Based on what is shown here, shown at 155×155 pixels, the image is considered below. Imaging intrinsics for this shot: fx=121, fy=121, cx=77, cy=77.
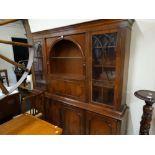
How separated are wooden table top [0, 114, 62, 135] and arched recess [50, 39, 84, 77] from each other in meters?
1.06

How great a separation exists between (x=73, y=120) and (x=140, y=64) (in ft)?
4.59

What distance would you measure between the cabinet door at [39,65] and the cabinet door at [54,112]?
40 cm

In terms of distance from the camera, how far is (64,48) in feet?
7.78

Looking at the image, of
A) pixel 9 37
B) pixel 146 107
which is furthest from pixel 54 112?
pixel 9 37

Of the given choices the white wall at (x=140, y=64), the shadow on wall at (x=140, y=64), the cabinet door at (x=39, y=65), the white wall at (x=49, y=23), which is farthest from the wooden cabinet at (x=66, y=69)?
the shadow on wall at (x=140, y=64)

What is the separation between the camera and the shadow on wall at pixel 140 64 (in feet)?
5.16

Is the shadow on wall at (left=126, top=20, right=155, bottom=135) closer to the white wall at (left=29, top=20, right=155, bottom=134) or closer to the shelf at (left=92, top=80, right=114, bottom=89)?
the white wall at (left=29, top=20, right=155, bottom=134)

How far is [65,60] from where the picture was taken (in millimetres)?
2434

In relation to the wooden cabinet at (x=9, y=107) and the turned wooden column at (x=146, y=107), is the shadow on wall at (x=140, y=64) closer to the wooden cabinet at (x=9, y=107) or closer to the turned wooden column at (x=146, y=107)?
the turned wooden column at (x=146, y=107)

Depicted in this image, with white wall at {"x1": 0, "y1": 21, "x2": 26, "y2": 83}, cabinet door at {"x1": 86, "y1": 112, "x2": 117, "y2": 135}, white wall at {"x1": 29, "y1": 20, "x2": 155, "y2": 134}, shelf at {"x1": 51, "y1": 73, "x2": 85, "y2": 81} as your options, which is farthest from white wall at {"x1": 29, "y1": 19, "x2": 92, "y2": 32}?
white wall at {"x1": 0, "y1": 21, "x2": 26, "y2": 83}

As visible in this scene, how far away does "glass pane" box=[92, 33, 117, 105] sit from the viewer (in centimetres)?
154
